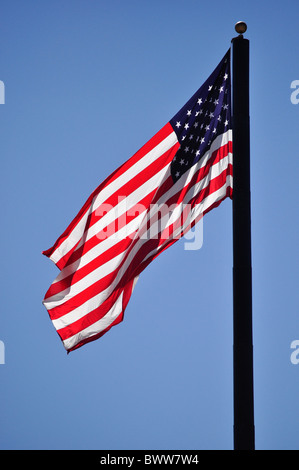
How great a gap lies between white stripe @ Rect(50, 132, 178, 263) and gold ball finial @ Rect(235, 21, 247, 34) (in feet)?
8.87

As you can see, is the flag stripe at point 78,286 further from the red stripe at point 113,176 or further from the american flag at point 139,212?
the red stripe at point 113,176

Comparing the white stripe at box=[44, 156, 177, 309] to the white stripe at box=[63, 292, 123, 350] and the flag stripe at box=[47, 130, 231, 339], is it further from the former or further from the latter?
the white stripe at box=[63, 292, 123, 350]

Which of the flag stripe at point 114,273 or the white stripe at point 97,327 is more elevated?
the flag stripe at point 114,273

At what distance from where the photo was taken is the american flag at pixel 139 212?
11.3 metres

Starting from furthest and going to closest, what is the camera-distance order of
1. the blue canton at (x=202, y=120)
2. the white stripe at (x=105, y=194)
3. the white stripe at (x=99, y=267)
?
1. the white stripe at (x=105, y=194)
2. the white stripe at (x=99, y=267)
3. the blue canton at (x=202, y=120)

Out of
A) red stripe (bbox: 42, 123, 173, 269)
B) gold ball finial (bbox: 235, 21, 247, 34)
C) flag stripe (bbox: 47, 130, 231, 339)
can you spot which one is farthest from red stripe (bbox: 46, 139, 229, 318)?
gold ball finial (bbox: 235, 21, 247, 34)

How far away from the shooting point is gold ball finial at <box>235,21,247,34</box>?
9.77m

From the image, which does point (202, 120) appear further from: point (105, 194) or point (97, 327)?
point (97, 327)

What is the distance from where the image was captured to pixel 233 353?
8.82 metres

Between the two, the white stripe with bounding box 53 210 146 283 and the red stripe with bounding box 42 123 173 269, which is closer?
the white stripe with bounding box 53 210 146 283

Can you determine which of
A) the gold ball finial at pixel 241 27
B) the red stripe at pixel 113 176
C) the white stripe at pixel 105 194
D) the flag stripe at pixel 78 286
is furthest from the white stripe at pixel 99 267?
the gold ball finial at pixel 241 27

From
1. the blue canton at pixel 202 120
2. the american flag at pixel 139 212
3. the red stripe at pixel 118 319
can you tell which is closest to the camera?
the blue canton at pixel 202 120

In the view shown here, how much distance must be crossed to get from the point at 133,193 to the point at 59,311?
2.59 meters
